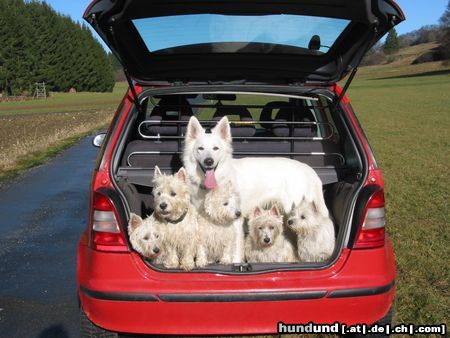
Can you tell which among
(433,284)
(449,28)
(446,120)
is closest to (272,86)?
(433,284)

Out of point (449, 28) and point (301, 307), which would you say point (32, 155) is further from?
point (449, 28)

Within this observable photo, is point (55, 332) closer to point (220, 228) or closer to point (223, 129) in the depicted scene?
point (220, 228)

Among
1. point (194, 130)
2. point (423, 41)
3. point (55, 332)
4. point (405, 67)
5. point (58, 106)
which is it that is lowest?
point (55, 332)

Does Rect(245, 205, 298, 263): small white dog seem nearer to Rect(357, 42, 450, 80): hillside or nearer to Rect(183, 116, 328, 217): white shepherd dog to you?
Rect(183, 116, 328, 217): white shepherd dog

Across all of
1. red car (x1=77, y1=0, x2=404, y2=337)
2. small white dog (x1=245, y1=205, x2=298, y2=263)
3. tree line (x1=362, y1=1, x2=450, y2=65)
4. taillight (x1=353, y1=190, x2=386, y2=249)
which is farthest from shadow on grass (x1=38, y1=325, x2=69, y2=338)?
tree line (x1=362, y1=1, x2=450, y2=65)

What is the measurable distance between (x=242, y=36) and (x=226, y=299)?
6.65ft

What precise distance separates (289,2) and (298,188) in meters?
1.70

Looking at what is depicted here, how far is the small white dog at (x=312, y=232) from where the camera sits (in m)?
3.68

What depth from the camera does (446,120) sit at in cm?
2359

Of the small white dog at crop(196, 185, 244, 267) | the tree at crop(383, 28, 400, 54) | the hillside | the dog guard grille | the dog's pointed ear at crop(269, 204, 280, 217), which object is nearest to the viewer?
the small white dog at crop(196, 185, 244, 267)

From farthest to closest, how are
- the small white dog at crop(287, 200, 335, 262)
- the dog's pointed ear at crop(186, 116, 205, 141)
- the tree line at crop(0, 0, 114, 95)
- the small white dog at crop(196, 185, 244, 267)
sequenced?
the tree line at crop(0, 0, 114, 95) < the dog's pointed ear at crop(186, 116, 205, 141) < the small white dog at crop(287, 200, 335, 262) < the small white dog at crop(196, 185, 244, 267)

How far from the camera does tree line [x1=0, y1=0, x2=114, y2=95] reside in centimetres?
7725

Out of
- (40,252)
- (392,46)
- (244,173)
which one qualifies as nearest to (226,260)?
(244,173)

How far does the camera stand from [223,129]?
406 centimetres
